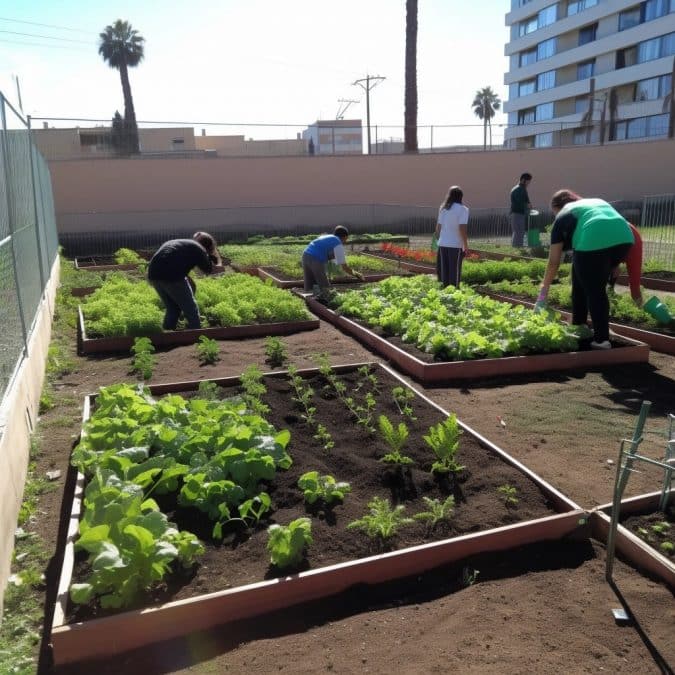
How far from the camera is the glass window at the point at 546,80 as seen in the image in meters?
54.9

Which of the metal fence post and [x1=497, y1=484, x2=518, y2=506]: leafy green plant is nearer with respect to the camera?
[x1=497, y1=484, x2=518, y2=506]: leafy green plant

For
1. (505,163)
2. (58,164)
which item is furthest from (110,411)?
Answer: (505,163)

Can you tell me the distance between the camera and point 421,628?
2.79 meters

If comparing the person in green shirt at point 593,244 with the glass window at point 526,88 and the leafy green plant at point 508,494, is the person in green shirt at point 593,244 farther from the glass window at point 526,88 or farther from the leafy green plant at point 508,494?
the glass window at point 526,88

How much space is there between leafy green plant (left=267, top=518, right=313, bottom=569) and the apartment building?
3324 cm

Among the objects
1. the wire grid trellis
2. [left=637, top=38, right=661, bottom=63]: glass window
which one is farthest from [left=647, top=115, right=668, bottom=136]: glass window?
the wire grid trellis

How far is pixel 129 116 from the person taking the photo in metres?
33.1

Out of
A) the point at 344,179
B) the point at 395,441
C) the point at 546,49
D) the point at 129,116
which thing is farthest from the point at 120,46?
the point at 395,441

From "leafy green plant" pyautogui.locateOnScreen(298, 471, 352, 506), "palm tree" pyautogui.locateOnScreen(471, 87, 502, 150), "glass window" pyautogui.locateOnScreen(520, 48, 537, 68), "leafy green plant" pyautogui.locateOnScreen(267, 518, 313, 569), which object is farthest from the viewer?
"palm tree" pyautogui.locateOnScreen(471, 87, 502, 150)

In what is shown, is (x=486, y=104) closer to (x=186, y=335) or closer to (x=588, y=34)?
(x=588, y=34)

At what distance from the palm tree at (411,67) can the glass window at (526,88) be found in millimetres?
38482

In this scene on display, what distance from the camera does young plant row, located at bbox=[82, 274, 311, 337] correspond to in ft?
25.6

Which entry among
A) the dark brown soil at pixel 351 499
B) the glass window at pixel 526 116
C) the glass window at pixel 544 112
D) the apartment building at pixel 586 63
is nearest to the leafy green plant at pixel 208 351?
the dark brown soil at pixel 351 499

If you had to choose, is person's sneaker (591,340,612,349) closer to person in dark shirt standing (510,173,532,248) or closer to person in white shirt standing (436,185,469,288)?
person in white shirt standing (436,185,469,288)
